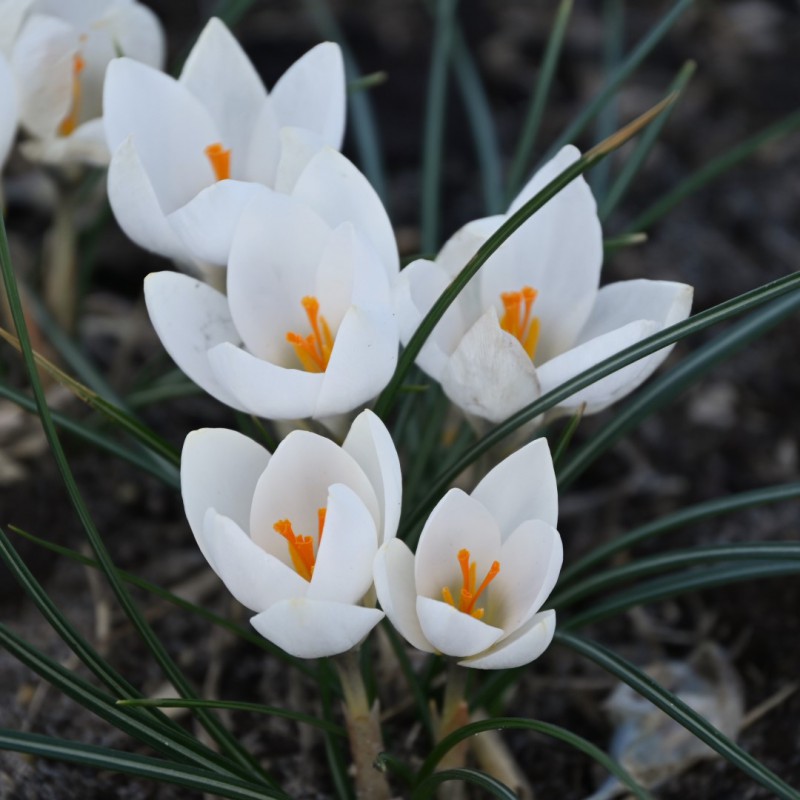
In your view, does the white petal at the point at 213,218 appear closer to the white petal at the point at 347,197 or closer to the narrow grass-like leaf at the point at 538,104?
the white petal at the point at 347,197

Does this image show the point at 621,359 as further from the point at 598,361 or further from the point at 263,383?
the point at 263,383

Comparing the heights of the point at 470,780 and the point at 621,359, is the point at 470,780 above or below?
below

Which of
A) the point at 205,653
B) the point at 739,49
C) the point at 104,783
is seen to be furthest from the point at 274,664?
the point at 739,49

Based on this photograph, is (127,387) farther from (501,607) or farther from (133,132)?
(501,607)

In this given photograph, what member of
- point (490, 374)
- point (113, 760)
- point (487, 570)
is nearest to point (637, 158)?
point (490, 374)

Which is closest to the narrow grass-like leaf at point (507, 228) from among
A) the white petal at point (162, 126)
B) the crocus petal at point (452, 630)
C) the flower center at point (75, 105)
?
the crocus petal at point (452, 630)

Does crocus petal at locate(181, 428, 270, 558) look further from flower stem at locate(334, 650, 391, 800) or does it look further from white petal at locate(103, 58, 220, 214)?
white petal at locate(103, 58, 220, 214)
